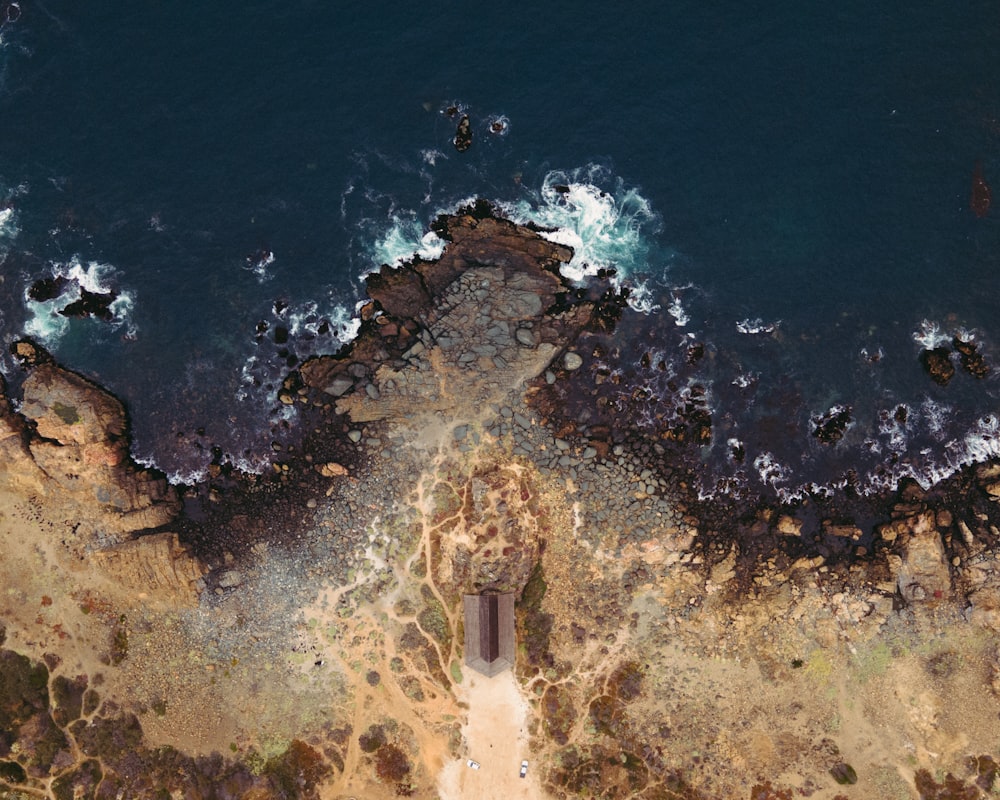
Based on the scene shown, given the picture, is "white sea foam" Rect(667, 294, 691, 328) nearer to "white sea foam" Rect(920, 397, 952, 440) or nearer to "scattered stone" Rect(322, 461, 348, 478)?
"white sea foam" Rect(920, 397, 952, 440)

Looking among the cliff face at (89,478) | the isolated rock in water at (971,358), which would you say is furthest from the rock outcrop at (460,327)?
the isolated rock in water at (971,358)

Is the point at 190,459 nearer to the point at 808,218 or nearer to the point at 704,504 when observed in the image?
the point at 704,504

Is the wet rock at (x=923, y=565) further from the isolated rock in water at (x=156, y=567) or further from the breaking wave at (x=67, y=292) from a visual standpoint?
the breaking wave at (x=67, y=292)

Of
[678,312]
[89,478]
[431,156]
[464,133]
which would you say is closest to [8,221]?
[89,478]

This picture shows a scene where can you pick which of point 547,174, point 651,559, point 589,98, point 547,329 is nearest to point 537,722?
point 651,559

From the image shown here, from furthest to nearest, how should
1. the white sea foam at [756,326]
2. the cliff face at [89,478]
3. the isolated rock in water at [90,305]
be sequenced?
the isolated rock in water at [90,305]
the white sea foam at [756,326]
the cliff face at [89,478]

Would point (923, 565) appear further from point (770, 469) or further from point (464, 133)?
point (464, 133)
